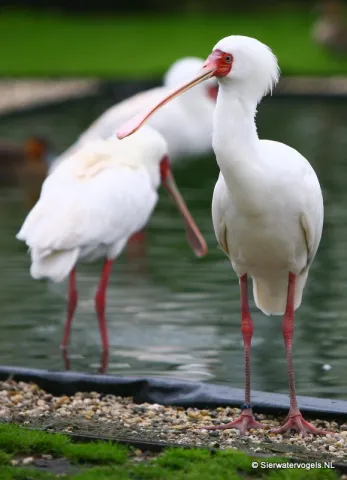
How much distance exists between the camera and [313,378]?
23.3 ft

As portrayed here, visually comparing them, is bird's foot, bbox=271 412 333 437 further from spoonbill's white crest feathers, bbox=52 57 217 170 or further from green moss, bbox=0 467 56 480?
spoonbill's white crest feathers, bbox=52 57 217 170

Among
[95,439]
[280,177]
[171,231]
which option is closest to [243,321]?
[280,177]

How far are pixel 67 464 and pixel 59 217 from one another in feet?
9.17

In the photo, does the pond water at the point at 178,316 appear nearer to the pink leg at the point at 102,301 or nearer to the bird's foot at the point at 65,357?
the bird's foot at the point at 65,357

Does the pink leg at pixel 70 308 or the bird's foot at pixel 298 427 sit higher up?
the pink leg at pixel 70 308

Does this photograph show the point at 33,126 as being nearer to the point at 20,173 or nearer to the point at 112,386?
the point at 20,173

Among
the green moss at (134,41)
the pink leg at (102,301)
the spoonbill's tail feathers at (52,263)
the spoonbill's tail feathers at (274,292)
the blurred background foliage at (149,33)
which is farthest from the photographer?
the blurred background foliage at (149,33)

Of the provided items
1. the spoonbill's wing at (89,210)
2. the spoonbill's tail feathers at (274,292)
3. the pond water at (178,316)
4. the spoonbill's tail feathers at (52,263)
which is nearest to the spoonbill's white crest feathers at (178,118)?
the pond water at (178,316)

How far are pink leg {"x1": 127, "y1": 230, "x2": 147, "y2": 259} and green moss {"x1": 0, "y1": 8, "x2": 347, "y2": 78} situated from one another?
13.0 meters

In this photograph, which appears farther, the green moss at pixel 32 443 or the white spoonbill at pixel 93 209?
the white spoonbill at pixel 93 209

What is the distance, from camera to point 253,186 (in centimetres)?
570

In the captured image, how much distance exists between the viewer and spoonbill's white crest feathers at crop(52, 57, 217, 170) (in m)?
11.6

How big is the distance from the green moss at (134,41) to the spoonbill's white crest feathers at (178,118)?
11.5 m

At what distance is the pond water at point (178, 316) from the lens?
7.39 m
